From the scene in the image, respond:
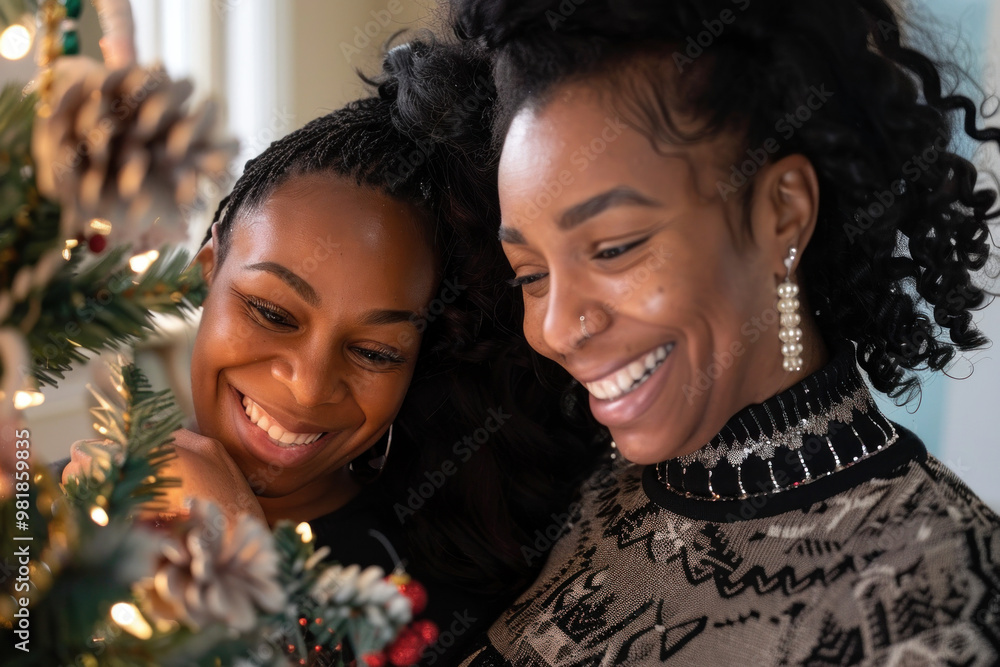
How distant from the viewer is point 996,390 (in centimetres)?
213

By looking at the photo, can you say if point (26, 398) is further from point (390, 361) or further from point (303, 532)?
point (390, 361)

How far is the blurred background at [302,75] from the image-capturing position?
6.18ft

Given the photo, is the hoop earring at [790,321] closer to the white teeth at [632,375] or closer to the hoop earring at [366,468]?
the white teeth at [632,375]

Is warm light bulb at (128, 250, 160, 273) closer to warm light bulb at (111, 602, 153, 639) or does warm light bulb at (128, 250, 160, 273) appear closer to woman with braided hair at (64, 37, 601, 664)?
warm light bulb at (111, 602, 153, 639)

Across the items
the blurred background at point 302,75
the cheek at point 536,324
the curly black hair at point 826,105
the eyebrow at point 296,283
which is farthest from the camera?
the blurred background at point 302,75

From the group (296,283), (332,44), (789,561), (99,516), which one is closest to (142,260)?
(99,516)

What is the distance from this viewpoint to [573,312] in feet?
3.18

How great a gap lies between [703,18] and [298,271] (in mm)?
593

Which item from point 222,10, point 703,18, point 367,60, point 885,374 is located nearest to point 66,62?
point 703,18

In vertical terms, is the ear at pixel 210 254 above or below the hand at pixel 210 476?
above

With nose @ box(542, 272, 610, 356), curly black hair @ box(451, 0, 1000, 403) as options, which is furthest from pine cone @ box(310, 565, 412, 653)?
curly black hair @ box(451, 0, 1000, 403)

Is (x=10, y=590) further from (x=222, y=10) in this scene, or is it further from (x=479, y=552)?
(x=222, y=10)

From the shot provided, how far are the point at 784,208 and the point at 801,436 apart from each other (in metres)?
0.26

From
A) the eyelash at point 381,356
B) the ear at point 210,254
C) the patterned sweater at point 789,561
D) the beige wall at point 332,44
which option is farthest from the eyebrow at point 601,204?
the beige wall at point 332,44
